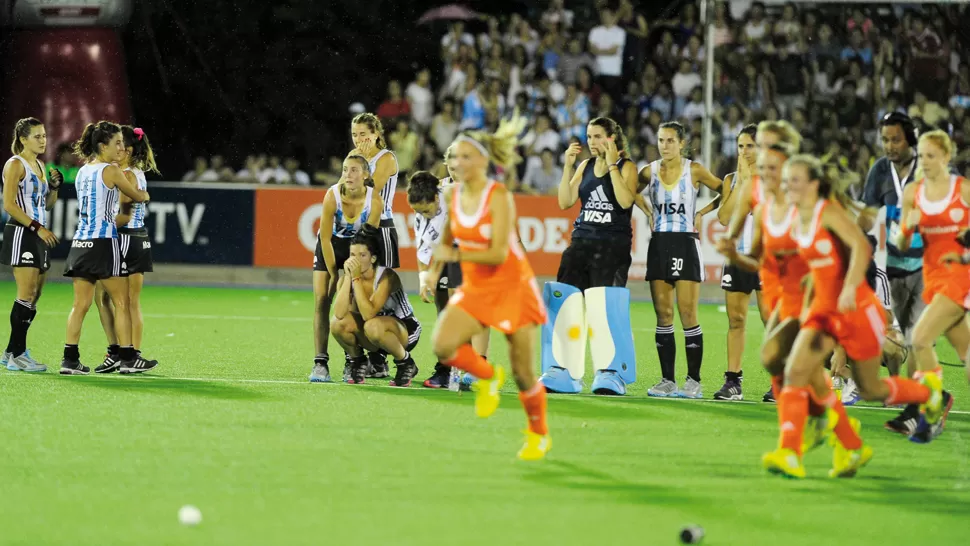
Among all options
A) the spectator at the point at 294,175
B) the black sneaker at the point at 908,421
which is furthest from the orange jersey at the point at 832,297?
the spectator at the point at 294,175

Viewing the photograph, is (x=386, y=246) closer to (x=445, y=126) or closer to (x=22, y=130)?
(x=22, y=130)

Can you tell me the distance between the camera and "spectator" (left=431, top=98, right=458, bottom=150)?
21.9m

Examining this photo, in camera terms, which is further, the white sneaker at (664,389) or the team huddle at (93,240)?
the team huddle at (93,240)

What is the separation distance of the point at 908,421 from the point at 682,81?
14085 mm

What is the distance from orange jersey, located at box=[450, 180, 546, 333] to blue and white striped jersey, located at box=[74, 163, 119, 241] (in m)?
4.29

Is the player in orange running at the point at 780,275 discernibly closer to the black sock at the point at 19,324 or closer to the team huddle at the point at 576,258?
the team huddle at the point at 576,258

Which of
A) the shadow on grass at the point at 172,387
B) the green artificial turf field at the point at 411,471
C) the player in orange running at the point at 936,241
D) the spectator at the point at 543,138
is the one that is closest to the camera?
the green artificial turf field at the point at 411,471

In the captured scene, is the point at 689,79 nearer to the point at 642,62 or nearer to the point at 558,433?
the point at 642,62

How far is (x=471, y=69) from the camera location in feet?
73.5

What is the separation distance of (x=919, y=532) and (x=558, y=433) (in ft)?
9.48

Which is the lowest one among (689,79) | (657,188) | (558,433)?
(558,433)

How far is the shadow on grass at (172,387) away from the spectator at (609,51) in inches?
525

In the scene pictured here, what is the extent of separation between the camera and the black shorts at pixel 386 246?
10688 millimetres

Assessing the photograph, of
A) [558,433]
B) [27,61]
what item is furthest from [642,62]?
[558,433]
